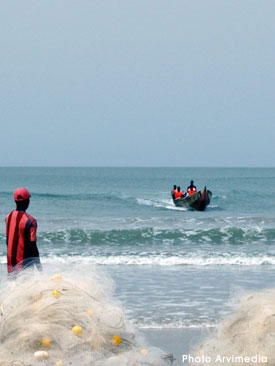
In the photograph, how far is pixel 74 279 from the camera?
4.85 m

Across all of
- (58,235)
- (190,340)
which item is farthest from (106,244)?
(190,340)

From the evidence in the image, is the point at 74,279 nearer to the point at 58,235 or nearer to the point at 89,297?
the point at 89,297

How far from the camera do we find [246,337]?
4305 millimetres

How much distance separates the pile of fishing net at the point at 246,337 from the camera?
4148 mm

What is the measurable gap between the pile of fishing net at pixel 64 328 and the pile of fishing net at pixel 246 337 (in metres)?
0.39

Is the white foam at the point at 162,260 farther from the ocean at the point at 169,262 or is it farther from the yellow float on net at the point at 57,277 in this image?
the yellow float on net at the point at 57,277

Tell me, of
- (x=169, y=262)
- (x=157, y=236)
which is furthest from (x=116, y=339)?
(x=157, y=236)

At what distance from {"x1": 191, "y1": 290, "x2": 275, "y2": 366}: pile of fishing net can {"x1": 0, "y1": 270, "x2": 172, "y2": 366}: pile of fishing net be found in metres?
0.39

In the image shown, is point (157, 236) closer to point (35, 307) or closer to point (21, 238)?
point (21, 238)

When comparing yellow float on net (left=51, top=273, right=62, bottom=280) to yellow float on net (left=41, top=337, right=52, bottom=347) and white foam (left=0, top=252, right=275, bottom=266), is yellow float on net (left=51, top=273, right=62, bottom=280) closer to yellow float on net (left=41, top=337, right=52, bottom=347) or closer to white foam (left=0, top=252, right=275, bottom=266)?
yellow float on net (left=41, top=337, right=52, bottom=347)

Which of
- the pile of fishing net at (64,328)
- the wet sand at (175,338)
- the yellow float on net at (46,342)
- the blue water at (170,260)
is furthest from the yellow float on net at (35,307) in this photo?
the wet sand at (175,338)

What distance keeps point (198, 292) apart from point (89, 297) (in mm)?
6373

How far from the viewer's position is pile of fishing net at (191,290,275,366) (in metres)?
4.15

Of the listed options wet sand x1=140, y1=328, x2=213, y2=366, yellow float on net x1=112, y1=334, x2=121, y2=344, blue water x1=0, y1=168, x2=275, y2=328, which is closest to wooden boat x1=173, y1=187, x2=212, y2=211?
blue water x1=0, y1=168, x2=275, y2=328
